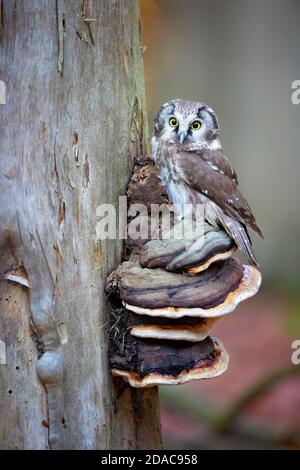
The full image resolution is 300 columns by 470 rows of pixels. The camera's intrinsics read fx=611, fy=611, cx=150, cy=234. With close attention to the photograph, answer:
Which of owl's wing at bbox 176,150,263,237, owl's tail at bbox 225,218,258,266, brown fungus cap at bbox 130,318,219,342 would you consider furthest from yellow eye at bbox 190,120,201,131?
Answer: brown fungus cap at bbox 130,318,219,342

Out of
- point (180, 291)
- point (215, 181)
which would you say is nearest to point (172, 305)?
point (180, 291)

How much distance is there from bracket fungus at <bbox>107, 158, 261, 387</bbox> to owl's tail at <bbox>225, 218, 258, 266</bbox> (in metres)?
0.10

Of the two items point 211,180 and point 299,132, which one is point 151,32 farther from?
point 211,180

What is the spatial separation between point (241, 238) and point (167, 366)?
74 cm

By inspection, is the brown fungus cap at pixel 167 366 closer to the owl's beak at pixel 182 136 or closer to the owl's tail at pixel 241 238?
the owl's tail at pixel 241 238

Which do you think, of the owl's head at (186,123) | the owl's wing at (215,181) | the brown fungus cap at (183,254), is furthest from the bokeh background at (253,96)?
the brown fungus cap at (183,254)

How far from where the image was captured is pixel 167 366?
266 centimetres

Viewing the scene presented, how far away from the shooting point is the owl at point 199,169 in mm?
3100

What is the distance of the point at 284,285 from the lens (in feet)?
20.6

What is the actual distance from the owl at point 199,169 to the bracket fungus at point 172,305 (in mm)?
278

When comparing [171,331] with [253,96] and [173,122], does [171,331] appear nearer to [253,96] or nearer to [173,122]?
[173,122]

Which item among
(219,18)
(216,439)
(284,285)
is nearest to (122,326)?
(216,439)

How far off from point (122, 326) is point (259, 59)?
4.52 meters

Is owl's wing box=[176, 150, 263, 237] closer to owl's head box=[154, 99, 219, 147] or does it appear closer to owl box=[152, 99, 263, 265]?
owl box=[152, 99, 263, 265]
